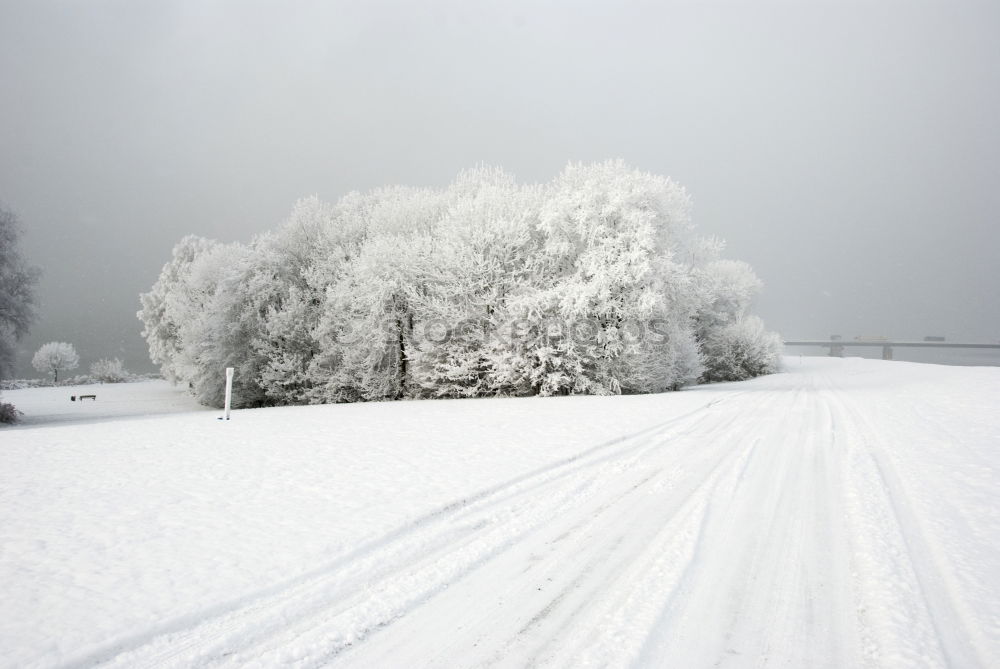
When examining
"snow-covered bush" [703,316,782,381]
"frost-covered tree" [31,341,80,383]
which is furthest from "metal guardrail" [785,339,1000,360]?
"frost-covered tree" [31,341,80,383]

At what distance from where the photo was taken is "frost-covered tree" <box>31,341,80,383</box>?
64.3 m

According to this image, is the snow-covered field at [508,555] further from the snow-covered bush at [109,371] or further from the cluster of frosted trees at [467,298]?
the snow-covered bush at [109,371]

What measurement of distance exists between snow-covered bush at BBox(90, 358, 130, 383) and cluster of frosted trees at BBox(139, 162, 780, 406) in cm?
3407

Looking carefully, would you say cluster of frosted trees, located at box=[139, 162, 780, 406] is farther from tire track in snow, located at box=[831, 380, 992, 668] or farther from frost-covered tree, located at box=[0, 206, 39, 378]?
tire track in snow, located at box=[831, 380, 992, 668]

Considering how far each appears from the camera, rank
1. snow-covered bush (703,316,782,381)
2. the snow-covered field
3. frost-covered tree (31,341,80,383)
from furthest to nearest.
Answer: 1. frost-covered tree (31,341,80,383)
2. snow-covered bush (703,316,782,381)
3. the snow-covered field

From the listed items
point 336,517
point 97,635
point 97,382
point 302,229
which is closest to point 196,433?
point 336,517

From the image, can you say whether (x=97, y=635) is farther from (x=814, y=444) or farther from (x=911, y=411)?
(x=911, y=411)

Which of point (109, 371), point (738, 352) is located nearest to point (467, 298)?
point (738, 352)

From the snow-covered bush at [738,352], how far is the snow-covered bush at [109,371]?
60.3m

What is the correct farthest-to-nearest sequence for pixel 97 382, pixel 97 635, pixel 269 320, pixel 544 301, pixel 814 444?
pixel 97 382 → pixel 269 320 → pixel 544 301 → pixel 814 444 → pixel 97 635

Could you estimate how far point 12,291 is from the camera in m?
26.0

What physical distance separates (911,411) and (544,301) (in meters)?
13.4

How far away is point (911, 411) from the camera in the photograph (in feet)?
46.9

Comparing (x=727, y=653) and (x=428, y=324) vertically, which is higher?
(x=428, y=324)
